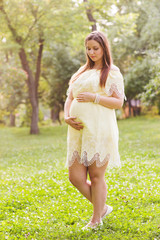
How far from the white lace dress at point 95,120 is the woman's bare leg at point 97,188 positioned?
4.0 inches

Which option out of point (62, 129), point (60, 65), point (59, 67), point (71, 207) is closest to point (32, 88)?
point (62, 129)

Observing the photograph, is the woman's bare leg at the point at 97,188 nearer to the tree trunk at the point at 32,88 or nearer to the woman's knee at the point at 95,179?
the woman's knee at the point at 95,179

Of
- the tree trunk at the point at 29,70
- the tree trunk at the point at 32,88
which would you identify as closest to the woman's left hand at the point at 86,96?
the tree trunk at the point at 29,70

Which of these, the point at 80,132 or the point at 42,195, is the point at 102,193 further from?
the point at 42,195

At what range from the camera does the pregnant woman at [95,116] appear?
13.6ft

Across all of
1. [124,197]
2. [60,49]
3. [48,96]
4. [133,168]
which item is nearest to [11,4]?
[60,49]

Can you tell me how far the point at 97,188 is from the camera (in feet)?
14.3

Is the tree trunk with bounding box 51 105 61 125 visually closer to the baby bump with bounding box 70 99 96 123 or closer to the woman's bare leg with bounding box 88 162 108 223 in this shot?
the woman's bare leg with bounding box 88 162 108 223

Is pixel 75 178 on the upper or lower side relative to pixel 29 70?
lower

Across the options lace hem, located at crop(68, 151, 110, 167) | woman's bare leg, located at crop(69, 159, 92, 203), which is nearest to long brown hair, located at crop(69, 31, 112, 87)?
lace hem, located at crop(68, 151, 110, 167)

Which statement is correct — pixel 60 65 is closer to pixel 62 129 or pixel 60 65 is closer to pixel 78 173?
pixel 62 129

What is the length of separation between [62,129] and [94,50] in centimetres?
2301

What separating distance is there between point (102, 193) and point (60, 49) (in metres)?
26.6

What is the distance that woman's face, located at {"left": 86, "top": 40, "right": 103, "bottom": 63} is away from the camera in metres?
4.14
